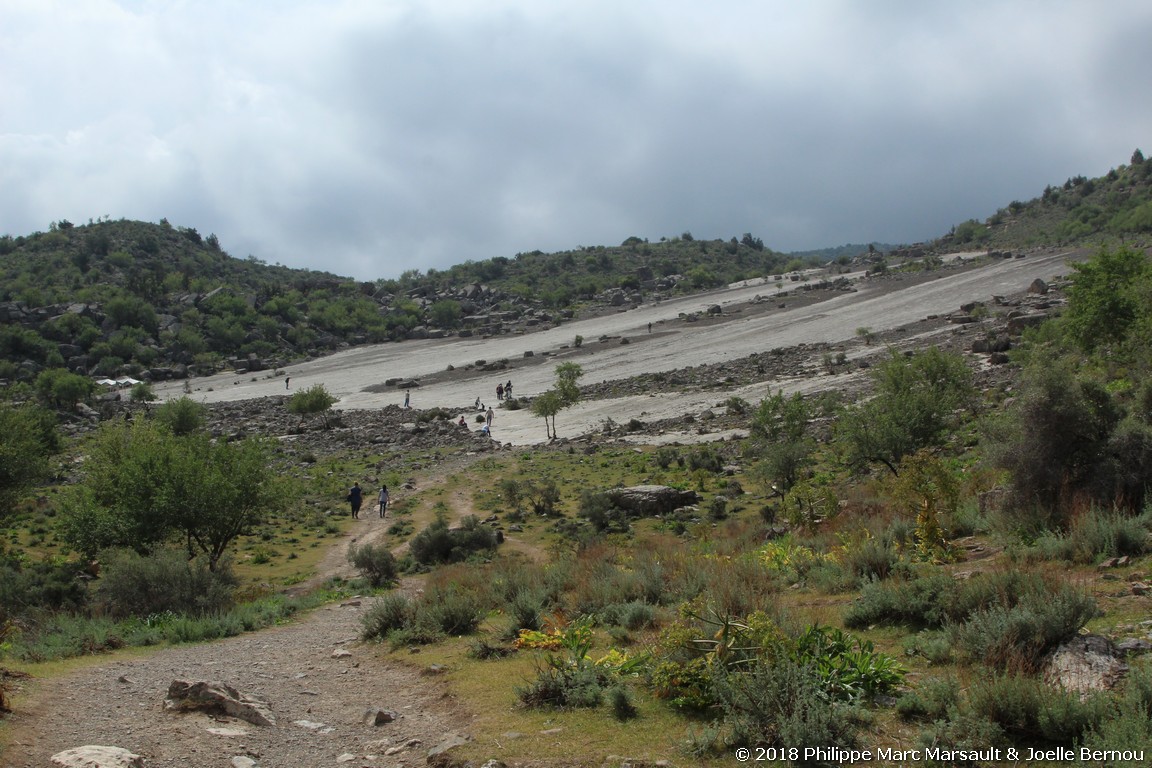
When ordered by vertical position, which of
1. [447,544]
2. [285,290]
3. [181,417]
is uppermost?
[285,290]

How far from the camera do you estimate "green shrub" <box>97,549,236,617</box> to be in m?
14.4

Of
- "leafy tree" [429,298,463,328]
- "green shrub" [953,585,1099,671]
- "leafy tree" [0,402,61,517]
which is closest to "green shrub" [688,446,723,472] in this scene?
"leafy tree" [0,402,61,517]

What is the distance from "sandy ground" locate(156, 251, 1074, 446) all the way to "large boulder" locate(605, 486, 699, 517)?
81.2ft

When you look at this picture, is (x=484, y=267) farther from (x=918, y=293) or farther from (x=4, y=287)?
(x=918, y=293)

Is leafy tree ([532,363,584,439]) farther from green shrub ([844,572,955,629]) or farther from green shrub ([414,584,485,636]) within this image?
green shrub ([844,572,955,629])

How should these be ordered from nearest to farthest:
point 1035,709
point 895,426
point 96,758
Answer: point 1035,709 → point 96,758 → point 895,426

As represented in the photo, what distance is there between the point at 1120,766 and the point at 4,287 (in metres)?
140

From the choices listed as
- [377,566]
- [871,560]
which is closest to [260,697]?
[871,560]

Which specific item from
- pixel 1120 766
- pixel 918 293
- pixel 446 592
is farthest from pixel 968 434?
pixel 918 293

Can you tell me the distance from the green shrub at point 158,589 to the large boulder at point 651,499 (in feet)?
45.8

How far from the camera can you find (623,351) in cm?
8294

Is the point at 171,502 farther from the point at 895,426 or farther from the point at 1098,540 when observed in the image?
the point at 1098,540

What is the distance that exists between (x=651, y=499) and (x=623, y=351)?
5760 centimetres

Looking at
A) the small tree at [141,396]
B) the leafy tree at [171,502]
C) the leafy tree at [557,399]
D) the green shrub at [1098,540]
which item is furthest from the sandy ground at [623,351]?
the green shrub at [1098,540]
